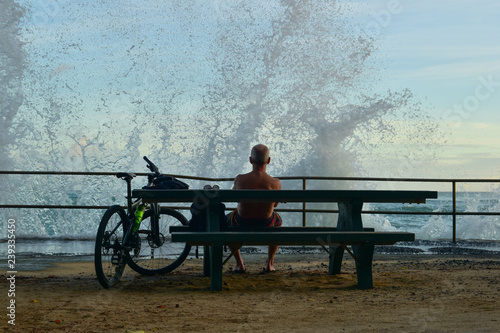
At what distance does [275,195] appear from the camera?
4.30 meters

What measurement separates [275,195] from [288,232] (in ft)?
1.02

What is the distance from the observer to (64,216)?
28766mm

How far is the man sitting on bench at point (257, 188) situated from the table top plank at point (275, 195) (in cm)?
49

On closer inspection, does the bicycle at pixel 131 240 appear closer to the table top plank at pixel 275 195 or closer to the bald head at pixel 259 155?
the table top plank at pixel 275 195

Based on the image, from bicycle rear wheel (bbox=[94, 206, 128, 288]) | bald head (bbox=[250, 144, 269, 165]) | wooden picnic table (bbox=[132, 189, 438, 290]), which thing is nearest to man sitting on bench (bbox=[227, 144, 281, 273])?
bald head (bbox=[250, 144, 269, 165])

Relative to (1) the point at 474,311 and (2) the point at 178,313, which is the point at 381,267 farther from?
(2) the point at 178,313

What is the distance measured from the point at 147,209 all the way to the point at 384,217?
29433 millimetres

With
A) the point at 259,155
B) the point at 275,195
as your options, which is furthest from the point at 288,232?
the point at 259,155

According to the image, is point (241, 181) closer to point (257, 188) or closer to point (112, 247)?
point (257, 188)

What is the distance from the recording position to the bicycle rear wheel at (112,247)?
176 inches

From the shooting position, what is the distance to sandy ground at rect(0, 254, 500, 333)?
3.27 m

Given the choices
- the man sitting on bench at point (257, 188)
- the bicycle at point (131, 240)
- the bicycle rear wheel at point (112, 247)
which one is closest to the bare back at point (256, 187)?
the man sitting on bench at point (257, 188)

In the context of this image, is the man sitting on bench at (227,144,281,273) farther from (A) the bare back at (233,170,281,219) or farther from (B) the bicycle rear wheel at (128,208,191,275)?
(B) the bicycle rear wheel at (128,208,191,275)

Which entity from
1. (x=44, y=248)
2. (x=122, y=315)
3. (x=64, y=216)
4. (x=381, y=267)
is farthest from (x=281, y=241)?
(x=64, y=216)
